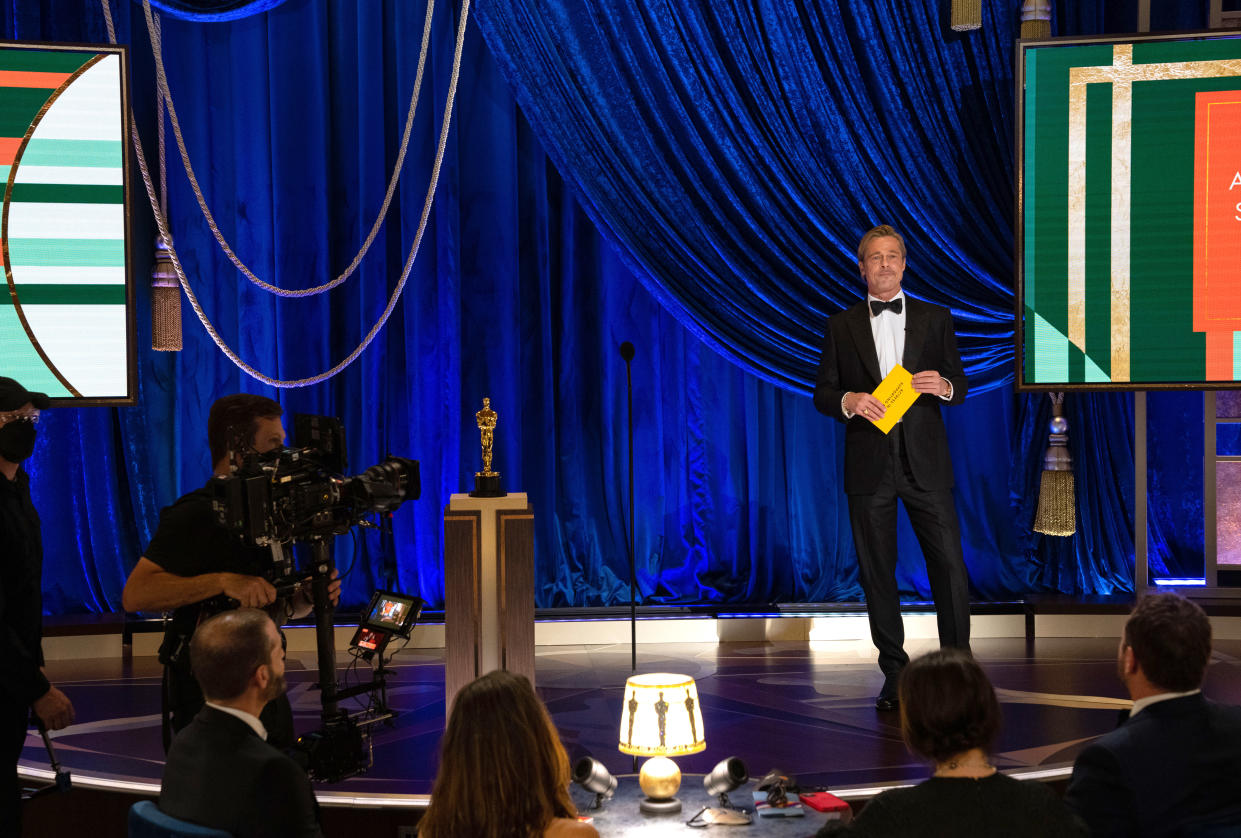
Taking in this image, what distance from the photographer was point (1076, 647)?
516 cm

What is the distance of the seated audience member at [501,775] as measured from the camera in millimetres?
1895

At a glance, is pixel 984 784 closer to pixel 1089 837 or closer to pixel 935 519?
pixel 1089 837

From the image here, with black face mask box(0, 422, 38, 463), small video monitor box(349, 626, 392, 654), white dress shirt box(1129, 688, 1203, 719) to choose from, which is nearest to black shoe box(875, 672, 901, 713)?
small video monitor box(349, 626, 392, 654)

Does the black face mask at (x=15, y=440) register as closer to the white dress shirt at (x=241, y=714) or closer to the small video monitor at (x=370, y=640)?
the white dress shirt at (x=241, y=714)

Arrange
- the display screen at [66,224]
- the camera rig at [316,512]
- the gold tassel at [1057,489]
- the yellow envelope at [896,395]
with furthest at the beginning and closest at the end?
the gold tassel at [1057,489], the display screen at [66,224], the yellow envelope at [896,395], the camera rig at [316,512]

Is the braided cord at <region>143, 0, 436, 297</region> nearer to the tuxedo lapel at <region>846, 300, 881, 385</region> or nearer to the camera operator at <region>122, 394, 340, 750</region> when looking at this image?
the tuxedo lapel at <region>846, 300, 881, 385</region>

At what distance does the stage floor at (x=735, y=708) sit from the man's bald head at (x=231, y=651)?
1.17 metres

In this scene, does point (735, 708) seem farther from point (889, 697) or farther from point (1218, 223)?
point (1218, 223)

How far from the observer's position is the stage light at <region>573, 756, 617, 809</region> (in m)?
2.90

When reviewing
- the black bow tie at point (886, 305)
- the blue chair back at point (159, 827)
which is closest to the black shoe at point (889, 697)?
the black bow tie at point (886, 305)

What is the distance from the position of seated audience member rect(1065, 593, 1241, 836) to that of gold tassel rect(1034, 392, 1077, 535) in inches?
127

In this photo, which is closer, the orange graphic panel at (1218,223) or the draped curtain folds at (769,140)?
the orange graphic panel at (1218,223)

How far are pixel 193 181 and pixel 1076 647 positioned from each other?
415 cm

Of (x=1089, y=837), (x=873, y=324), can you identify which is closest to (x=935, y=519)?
(x=873, y=324)
